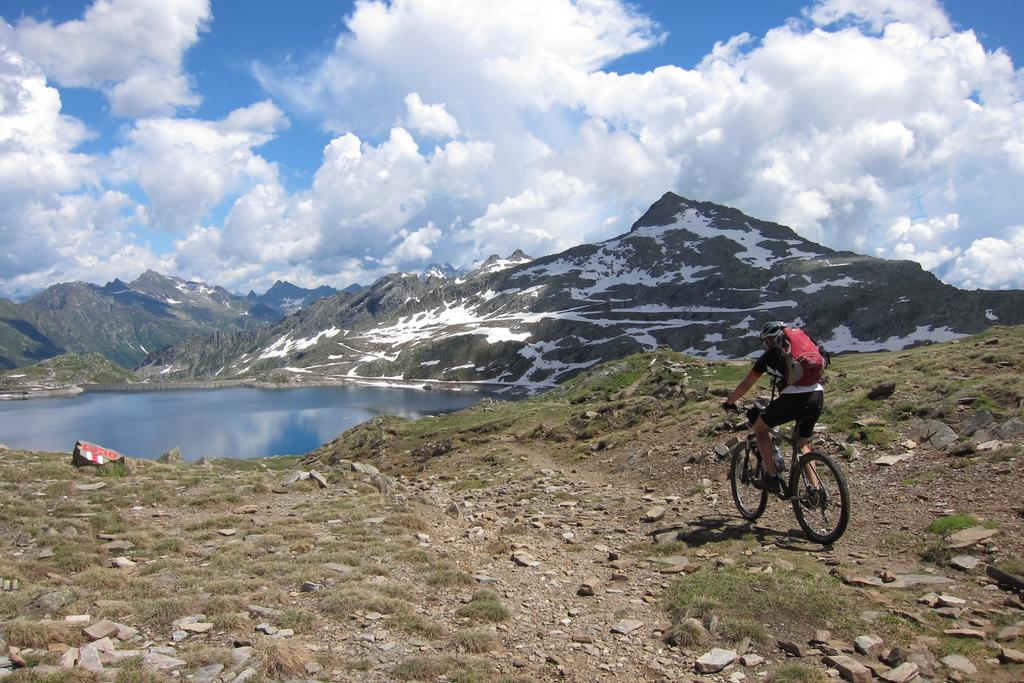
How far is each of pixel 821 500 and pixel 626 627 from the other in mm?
5245

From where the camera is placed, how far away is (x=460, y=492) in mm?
20625

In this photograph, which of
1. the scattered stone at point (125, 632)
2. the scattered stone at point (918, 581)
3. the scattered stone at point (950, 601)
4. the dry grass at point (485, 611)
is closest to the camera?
the scattered stone at point (125, 632)

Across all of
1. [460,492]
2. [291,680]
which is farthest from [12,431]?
[291,680]

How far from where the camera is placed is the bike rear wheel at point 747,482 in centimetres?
1260

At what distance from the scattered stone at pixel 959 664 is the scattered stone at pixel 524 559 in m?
6.54

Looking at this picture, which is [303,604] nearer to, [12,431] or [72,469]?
[72,469]

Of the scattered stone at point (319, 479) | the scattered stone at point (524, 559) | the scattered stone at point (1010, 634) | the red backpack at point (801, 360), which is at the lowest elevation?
the scattered stone at point (319, 479)

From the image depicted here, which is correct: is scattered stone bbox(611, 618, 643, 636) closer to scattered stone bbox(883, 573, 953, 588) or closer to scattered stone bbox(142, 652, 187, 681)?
scattered stone bbox(883, 573, 953, 588)

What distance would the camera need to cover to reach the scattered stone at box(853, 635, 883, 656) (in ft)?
23.2

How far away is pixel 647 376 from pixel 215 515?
3062 cm

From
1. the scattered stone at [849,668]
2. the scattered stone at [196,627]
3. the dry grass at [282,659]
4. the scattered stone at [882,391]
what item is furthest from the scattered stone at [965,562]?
the scattered stone at [196,627]

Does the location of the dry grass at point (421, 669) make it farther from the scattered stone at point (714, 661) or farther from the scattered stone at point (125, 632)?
the scattered stone at point (125, 632)

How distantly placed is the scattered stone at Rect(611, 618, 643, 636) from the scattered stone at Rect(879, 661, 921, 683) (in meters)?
3.01

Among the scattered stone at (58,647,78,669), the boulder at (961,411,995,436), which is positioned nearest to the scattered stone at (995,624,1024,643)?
the boulder at (961,411,995,436)
